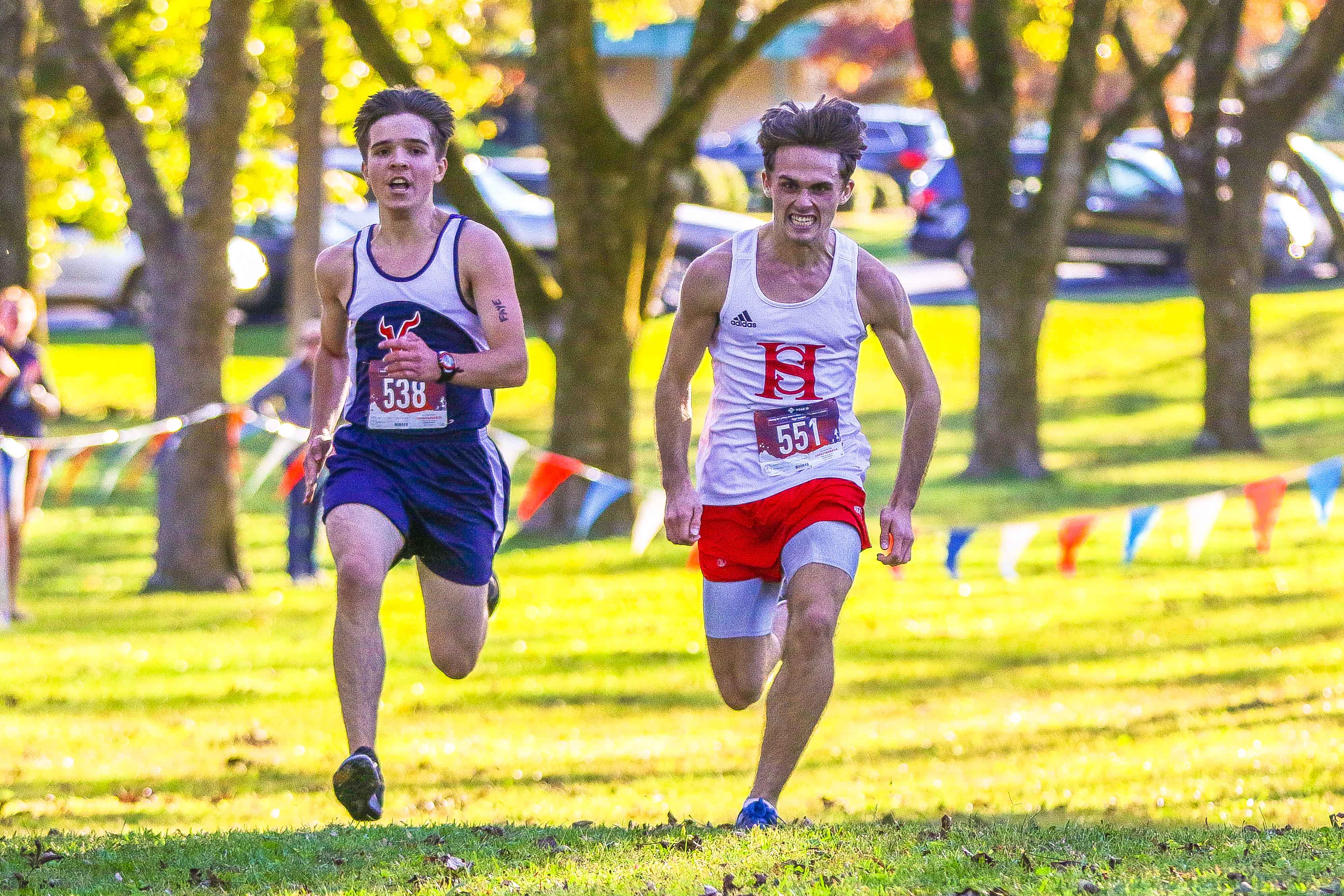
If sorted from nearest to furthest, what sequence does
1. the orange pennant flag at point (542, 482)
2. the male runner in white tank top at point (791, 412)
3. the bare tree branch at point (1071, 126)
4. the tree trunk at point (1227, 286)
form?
1. the male runner in white tank top at point (791, 412)
2. the orange pennant flag at point (542, 482)
3. the bare tree branch at point (1071, 126)
4. the tree trunk at point (1227, 286)

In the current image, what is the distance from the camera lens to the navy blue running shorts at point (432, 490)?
21.1ft

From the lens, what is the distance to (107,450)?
23203 mm

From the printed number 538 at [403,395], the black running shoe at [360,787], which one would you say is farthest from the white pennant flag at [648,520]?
the black running shoe at [360,787]

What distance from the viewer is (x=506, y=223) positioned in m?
28.0

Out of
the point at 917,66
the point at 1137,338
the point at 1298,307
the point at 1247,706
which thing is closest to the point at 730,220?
the point at 1137,338

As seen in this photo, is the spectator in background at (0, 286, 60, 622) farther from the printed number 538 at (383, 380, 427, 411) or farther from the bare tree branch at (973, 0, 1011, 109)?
the bare tree branch at (973, 0, 1011, 109)

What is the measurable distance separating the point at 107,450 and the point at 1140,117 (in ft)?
39.6

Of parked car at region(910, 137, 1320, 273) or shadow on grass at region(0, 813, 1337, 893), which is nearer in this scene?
shadow on grass at region(0, 813, 1337, 893)

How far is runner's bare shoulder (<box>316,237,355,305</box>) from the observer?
645 cm

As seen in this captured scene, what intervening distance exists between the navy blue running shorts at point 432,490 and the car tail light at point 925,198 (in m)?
24.5

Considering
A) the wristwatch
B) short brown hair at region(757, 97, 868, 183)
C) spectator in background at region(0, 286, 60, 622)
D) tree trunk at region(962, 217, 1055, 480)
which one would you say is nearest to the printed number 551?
short brown hair at region(757, 97, 868, 183)

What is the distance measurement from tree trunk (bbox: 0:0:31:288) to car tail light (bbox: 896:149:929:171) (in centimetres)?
2563

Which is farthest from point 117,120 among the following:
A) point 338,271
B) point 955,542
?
point 338,271

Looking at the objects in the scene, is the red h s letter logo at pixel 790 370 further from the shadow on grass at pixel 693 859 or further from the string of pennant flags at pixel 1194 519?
the string of pennant flags at pixel 1194 519
